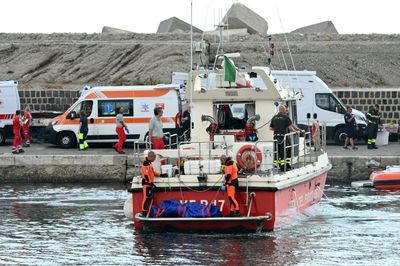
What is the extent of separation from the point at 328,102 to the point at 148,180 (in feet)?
52.5

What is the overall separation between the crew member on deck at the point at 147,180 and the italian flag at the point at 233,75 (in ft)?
8.29

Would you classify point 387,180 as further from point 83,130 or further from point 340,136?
point 83,130

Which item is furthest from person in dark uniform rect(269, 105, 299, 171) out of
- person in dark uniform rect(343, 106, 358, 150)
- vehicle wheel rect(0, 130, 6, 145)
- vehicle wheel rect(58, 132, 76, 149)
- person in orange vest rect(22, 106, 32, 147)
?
vehicle wheel rect(0, 130, 6, 145)

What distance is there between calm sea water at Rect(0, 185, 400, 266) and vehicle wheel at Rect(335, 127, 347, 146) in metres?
9.03

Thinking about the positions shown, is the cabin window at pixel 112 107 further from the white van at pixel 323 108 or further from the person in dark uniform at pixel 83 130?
the white van at pixel 323 108

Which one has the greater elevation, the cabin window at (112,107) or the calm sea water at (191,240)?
the cabin window at (112,107)

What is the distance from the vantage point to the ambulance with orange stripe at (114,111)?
111ft

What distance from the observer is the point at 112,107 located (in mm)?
34188

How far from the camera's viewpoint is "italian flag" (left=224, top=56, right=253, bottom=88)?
72.0ft

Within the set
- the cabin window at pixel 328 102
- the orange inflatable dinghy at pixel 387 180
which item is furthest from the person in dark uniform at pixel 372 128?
the orange inflatable dinghy at pixel 387 180

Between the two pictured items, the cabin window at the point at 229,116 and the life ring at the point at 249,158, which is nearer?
the life ring at the point at 249,158

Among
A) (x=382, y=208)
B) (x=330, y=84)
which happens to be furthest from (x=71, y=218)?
(x=330, y=84)

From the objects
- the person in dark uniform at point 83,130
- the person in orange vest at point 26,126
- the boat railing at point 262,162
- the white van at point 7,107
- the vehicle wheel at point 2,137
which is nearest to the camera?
the boat railing at point 262,162

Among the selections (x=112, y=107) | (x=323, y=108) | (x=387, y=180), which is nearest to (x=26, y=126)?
(x=112, y=107)
